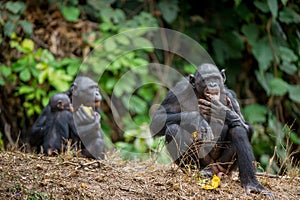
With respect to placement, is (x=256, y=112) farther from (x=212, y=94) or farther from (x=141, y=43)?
(x=212, y=94)

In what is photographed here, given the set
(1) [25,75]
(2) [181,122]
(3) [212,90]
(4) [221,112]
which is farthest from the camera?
(1) [25,75]

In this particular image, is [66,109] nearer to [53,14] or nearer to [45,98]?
[45,98]

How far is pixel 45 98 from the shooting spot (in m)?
9.84

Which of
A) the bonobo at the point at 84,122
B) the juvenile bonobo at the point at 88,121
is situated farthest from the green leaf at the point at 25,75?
the juvenile bonobo at the point at 88,121

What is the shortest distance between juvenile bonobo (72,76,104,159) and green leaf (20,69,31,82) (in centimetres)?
246

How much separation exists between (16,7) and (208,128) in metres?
5.50

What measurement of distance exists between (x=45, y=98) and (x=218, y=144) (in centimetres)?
466

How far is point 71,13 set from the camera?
10.3m

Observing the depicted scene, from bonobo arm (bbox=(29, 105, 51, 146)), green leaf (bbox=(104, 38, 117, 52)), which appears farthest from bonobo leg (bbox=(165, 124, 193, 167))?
green leaf (bbox=(104, 38, 117, 52))

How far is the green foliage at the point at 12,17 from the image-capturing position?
1008cm

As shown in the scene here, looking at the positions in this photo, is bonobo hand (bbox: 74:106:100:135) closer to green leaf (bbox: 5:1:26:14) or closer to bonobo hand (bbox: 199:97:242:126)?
bonobo hand (bbox: 199:97:242:126)

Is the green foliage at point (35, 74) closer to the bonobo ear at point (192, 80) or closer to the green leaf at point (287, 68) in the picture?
the green leaf at point (287, 68)

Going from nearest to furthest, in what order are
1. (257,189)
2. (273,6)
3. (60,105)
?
(257,189)
(60,105)
(273,6)

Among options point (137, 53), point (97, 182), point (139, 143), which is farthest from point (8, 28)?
point (97, 182)
